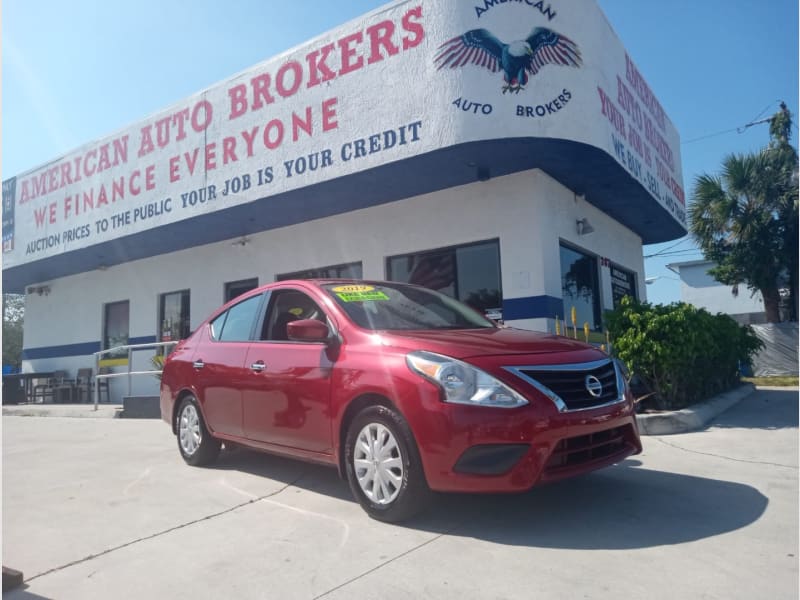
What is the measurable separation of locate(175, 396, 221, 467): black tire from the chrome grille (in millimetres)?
3166

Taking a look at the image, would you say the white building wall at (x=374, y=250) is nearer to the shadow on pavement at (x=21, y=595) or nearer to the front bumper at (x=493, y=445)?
the front bumper at (x=493, y=445)

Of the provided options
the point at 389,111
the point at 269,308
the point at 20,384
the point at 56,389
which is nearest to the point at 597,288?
the point at 389,111

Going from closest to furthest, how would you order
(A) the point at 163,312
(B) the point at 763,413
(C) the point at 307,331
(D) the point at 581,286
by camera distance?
(C) the point at 307,331
(B) the point at 763,413
(D) the point at 581,286
(A) the point at 163,312

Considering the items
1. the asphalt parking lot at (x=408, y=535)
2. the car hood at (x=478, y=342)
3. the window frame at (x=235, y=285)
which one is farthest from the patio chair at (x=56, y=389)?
the car hood at (x=478, y=342)

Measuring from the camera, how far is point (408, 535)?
3354mm

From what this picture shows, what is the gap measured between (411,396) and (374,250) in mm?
7126

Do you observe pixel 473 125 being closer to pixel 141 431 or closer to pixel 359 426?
pixel 359 426

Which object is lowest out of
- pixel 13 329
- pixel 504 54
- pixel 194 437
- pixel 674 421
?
pixel 674 421

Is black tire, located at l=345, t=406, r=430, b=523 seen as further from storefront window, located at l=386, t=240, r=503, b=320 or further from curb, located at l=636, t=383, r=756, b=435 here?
storefront window, located at l=386, t=240, r=503, b=320

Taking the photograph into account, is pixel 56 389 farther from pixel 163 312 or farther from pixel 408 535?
pixel 408 535

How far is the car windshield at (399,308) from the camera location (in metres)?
4.25

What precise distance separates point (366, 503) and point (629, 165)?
741 centimetres

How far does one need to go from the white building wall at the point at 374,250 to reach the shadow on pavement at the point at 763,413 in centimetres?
258

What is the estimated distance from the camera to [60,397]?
1502cm
